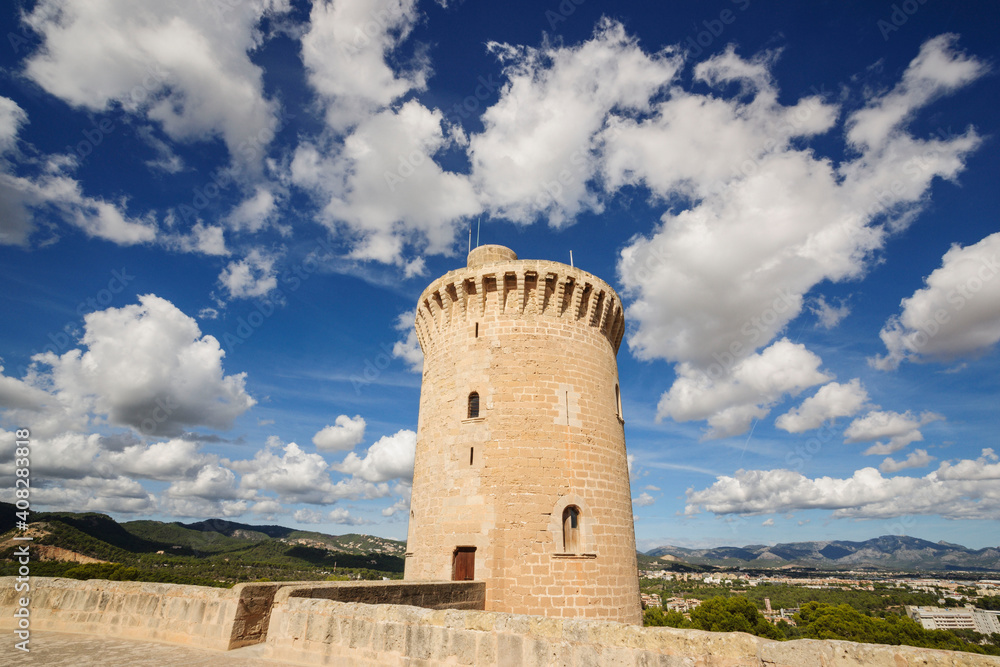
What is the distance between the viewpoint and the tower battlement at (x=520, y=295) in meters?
13.6

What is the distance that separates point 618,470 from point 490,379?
455 cm

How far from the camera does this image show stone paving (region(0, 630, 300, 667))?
222 inches

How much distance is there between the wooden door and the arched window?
7.51 feet

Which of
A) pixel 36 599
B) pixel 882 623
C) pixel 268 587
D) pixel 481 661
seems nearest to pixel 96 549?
pixel 36 599

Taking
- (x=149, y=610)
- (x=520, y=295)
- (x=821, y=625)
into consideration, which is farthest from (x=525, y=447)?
(x=821, y=625)

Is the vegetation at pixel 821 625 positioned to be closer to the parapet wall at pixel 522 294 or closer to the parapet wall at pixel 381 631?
the parapet wall at pixel 522 294

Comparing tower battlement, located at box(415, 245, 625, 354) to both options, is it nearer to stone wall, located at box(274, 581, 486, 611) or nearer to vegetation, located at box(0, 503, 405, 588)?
stone wall, located at box(274, 581, 486, 611)

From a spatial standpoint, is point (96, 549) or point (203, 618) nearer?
point (203, 618)

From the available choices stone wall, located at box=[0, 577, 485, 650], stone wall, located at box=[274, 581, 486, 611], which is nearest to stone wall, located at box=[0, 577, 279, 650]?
stone wall, located at box=[0, 577, 485, 650]

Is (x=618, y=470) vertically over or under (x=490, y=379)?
under

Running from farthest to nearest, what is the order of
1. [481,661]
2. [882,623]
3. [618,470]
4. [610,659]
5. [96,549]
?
1. [96,549]
2. [882,623]
3. [618,470]
4. [481,661]
5. [610,659]

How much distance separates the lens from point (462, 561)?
37.9ft

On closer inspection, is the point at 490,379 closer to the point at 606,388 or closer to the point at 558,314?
the point at 558,314

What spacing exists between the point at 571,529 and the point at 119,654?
8.82 metres
